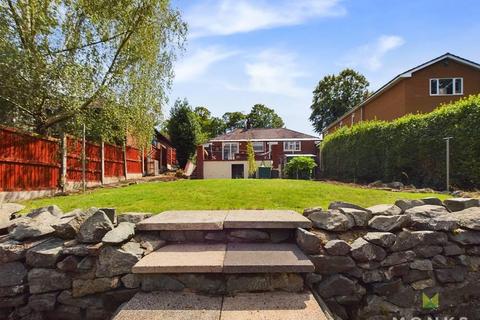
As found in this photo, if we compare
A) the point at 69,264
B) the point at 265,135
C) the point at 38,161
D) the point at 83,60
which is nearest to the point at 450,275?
the point at 69,264

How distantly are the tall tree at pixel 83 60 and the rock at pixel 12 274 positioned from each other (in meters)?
6.23

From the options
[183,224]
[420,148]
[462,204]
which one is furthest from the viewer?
[420,148]

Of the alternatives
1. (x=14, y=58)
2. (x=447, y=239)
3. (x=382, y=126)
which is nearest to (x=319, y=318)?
(x=447, y=239)

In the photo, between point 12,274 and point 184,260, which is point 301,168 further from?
point 12,274

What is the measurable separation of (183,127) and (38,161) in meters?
17.0

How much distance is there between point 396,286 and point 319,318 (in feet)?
4.43

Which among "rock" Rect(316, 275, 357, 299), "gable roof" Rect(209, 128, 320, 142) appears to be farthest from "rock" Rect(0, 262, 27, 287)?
"gable roof" Rect(209, 128, 320, 142)

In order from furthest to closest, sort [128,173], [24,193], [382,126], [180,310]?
1. [128,173]
2. [382,126]
3. [24,193]
4. [180,310]

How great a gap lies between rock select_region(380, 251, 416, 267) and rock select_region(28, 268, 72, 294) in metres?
3.08

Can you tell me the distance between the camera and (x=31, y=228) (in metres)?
3.42

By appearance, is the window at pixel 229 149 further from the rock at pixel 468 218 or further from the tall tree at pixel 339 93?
the rock at pixel 468 218

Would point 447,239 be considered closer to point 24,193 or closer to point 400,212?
point 400,212

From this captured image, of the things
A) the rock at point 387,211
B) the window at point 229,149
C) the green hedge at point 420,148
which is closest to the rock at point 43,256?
the rock at point 387,211

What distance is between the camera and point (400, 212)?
3.67 metres
